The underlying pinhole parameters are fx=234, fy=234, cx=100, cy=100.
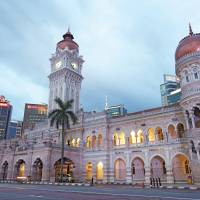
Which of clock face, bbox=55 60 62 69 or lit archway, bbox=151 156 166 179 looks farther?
clock face, bbox=55 60 62 69

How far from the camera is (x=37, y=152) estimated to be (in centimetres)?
4409

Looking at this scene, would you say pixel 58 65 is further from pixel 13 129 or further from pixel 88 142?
pixel 13 129

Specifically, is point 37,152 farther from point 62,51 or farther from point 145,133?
point 62,51

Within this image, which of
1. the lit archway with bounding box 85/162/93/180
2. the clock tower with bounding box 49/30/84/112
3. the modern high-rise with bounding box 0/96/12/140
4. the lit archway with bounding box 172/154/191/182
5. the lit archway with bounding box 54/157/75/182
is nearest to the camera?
→ the lit archway with bounding box 172/154/191/182

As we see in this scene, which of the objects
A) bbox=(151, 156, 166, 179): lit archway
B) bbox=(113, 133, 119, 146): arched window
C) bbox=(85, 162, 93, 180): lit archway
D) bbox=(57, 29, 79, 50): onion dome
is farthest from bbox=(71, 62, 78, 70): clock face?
bbox=(151, 156, 166, 179): lit archway

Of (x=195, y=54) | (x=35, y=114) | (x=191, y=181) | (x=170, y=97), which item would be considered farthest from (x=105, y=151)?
(x=35, y=114)

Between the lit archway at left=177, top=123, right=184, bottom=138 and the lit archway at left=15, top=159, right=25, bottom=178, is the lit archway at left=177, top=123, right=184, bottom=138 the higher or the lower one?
the higher one

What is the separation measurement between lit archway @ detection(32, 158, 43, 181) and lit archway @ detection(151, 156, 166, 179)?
834 inches

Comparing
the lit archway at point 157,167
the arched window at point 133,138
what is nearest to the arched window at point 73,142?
the arched window at point 133,138

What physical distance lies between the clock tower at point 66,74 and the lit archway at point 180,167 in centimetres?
3130

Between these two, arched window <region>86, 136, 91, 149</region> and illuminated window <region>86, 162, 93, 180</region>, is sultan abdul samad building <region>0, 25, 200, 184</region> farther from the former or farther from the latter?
arched window <region>86, 136, 91, 149</region>

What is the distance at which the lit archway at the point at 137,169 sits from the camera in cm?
4052

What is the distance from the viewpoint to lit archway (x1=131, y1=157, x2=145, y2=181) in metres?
40.5

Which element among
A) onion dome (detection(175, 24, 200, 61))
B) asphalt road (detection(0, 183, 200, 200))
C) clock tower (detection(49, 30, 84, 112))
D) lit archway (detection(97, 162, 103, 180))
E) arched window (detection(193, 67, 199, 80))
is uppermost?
clock tower (detection(49, 30, 84, 112))
